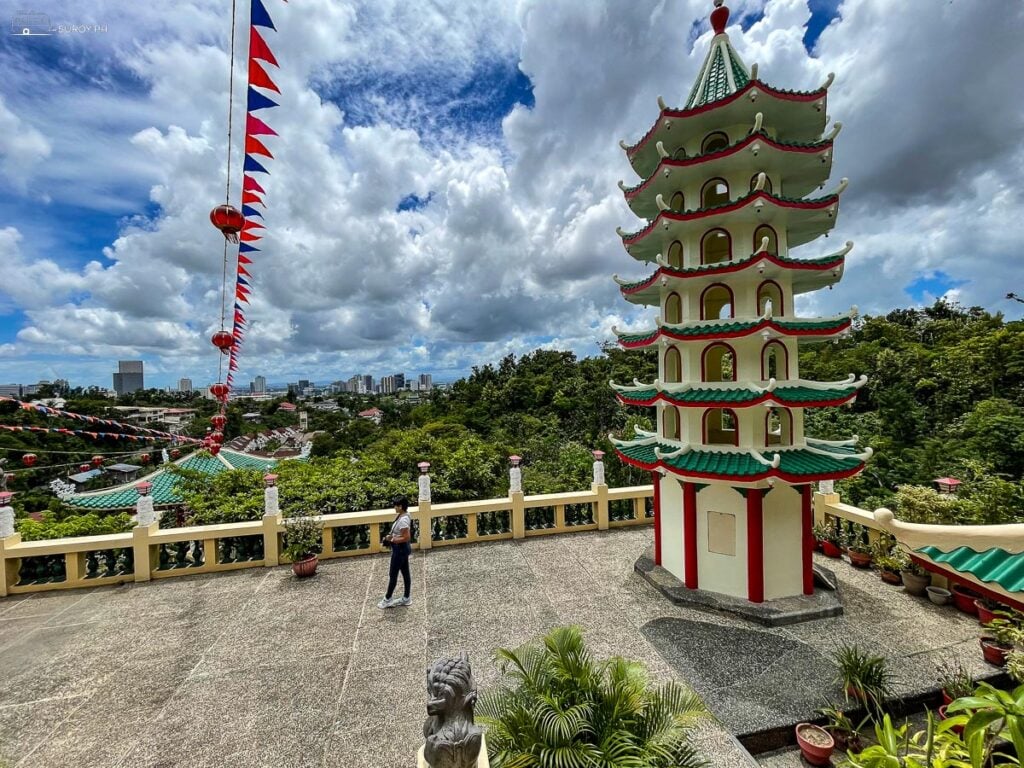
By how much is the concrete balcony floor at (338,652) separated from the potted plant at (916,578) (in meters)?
0.24

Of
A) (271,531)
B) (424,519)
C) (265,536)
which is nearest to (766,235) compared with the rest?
(424,519)

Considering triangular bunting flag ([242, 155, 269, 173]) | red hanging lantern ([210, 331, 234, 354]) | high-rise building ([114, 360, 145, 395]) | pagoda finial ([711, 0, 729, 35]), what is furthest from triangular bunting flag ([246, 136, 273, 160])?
high-rise building ([114, 360, 145, 395])

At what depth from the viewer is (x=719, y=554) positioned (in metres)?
6.43

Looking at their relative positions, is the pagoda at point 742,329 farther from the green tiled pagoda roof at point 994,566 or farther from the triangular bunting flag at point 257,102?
the triangular bunting flag at point 257,102

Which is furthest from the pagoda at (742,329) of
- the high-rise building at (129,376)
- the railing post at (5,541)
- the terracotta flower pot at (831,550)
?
the high-rise building at (129,376)

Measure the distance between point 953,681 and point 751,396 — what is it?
11.9 feet

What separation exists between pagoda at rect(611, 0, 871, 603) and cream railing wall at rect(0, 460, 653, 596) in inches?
97.9

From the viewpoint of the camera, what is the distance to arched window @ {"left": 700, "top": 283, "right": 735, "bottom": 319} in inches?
266

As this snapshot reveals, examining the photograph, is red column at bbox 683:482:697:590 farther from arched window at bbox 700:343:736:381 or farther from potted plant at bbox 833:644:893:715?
potted plant at bbox 833:644:893:715

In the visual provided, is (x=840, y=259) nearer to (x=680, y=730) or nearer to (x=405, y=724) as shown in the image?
(x=680, y=730)

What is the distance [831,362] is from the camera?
2511cm

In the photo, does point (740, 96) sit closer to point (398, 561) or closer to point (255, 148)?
point (255, 148)

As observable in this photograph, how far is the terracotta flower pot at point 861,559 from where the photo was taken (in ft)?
24.2

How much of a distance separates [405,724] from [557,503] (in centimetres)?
538
